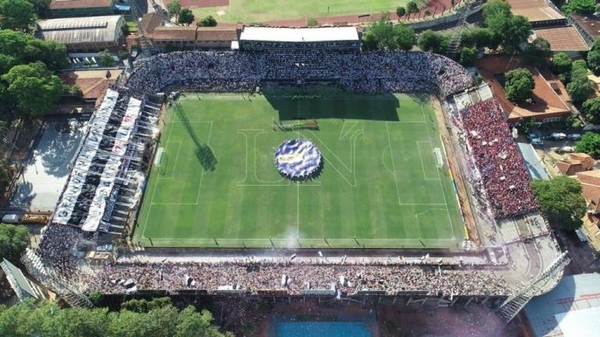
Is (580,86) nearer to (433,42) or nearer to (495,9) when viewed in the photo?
(495,9)

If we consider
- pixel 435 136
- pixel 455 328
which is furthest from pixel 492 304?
pixel 435 136

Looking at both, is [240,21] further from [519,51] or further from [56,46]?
[519,51]

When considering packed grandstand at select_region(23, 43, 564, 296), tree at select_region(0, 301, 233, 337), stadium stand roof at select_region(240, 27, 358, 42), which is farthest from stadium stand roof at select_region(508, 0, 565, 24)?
tree at select_region(0, 301, 233, 337)

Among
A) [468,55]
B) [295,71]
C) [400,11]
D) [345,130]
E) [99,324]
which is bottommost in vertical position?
[99,324]

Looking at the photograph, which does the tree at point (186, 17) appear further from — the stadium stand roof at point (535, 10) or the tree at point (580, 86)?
the tree at point (580, 86)

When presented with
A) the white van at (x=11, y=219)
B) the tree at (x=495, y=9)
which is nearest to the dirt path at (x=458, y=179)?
the tree at (x=495, y=9)

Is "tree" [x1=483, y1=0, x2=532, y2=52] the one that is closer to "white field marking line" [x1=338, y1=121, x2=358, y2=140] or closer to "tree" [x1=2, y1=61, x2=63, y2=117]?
"white field marking line" [x1=338, y1=121, x2=358, y2=140]

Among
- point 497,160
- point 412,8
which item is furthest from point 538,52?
point 497,160
